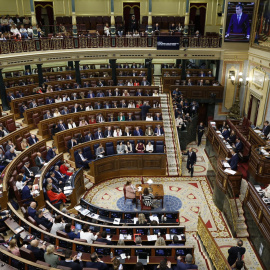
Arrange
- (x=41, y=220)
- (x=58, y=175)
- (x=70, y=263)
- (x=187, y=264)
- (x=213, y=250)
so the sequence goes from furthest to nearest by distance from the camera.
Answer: (x=58, y=175), (x=41, y=220), (x=213, y=250), (x=187, y=264), (x=70, y=263)

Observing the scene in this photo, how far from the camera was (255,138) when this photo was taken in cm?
1238

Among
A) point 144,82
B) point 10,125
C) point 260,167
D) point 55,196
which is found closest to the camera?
point 55,196

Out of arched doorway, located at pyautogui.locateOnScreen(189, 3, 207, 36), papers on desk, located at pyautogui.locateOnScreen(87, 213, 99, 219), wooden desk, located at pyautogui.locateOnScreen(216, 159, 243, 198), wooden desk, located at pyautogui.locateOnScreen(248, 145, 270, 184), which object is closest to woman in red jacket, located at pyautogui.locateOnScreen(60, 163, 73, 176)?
papers on desk, located at pyautogui.locateOnScreen(87, 213, 99, 219)

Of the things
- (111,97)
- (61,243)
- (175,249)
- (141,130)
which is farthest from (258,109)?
(61,243)

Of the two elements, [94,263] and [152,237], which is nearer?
[94,263]

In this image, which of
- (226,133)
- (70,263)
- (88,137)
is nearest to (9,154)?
(88,137)

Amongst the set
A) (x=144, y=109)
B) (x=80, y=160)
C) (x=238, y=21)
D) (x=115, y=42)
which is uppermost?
(x=238, y=21)

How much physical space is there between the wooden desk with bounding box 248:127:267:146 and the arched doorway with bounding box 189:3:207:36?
38.9 ft

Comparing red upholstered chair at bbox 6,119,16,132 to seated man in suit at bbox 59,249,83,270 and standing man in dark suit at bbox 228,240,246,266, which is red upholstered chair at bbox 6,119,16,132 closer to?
seated man in suit at bbox 59,249,83,270

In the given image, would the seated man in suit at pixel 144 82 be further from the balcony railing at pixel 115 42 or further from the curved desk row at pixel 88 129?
the curved desk row at pixel 88 129

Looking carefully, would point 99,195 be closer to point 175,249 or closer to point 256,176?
point 175,249

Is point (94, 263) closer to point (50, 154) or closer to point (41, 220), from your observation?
point (41, 220)

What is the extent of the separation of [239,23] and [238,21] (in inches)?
4.8

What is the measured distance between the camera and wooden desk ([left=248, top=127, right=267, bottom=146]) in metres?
11.7
